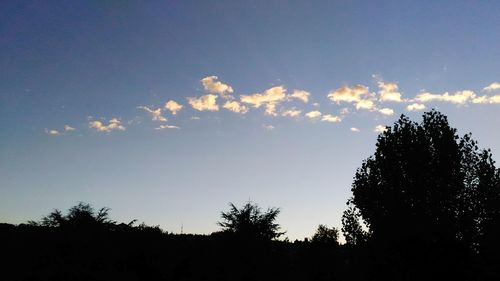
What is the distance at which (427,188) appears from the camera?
97.4 feet

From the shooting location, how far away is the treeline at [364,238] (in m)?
26.5

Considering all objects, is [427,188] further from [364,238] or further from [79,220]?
[79,220]

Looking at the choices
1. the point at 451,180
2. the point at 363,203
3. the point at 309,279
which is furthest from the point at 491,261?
the point at 309,279

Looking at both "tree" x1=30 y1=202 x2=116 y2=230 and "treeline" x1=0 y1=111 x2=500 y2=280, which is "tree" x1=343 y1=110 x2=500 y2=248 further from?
"tree" x1=30 y1=202 x2=116 y2=230

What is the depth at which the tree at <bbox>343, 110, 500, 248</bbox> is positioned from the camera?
28.8 metres

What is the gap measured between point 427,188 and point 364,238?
6119 millimetres

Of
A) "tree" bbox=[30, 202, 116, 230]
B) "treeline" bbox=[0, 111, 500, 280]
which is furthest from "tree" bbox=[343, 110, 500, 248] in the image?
"tree" bbox=[30, 202, 116, 230]

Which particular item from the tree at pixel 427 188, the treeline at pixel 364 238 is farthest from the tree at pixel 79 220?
the tree at pixel 427 188

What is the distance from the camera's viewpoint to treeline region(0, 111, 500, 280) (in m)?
26.5

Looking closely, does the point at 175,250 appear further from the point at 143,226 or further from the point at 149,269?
the point at 143,226

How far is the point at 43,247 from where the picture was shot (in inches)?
1195

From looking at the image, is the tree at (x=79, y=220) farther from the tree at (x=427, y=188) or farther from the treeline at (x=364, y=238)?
the tree at (x=427, y=188)

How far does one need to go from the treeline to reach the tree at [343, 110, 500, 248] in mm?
70

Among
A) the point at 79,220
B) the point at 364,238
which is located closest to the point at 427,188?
the point at 364,238
